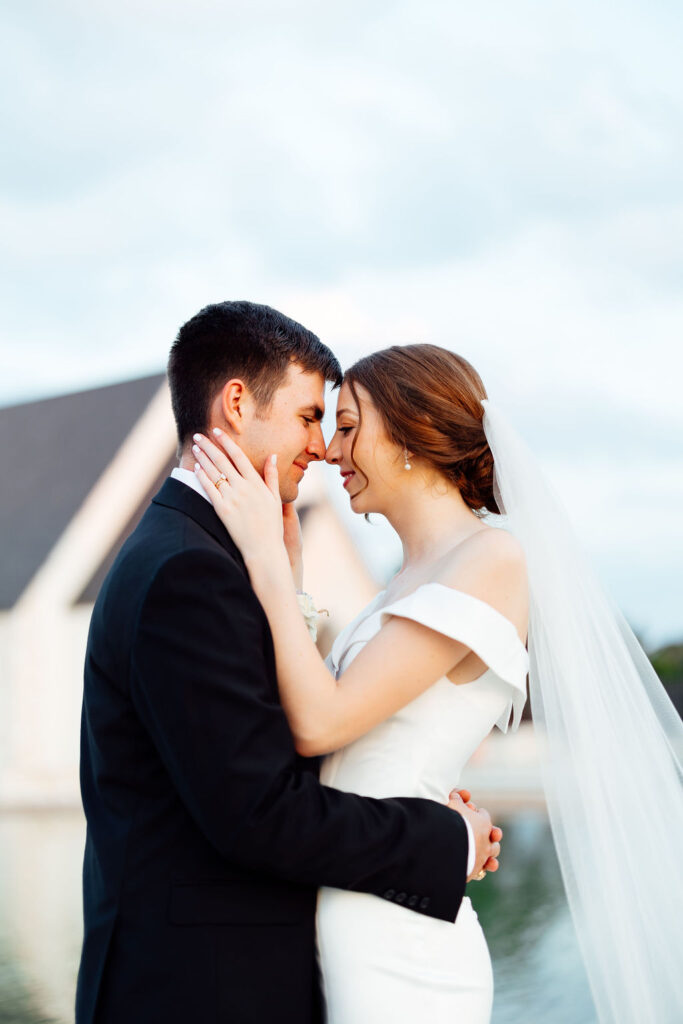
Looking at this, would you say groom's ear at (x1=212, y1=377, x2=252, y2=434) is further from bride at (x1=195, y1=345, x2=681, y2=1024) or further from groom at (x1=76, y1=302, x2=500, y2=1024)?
groom at (x1=76, y1=302, x2=500, y2=1024)

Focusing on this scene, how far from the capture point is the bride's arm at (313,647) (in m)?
1.89

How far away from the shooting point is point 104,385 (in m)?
15.6

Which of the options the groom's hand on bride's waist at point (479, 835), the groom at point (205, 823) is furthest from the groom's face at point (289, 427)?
the groom's hand on bride's waist at point (479, 835)

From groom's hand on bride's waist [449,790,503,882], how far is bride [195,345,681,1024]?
2.0 inches

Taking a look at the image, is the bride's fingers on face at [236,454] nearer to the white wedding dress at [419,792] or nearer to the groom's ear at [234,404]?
the groom's ear at [234,404]

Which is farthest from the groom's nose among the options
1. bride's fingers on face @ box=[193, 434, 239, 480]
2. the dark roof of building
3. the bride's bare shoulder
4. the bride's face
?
the dark roof of building

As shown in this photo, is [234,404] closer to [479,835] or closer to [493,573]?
[493,573]

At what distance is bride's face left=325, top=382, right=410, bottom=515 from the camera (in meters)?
2.47

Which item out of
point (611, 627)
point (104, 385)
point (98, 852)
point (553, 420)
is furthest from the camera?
point (553, 420)

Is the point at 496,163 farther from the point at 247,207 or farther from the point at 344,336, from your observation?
the point at 344,336

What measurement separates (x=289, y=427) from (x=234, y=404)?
0.45 feet

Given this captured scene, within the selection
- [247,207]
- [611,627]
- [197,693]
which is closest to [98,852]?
[197,693]

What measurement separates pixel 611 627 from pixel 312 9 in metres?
17.2

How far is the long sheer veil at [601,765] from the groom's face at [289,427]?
0.47 metres
